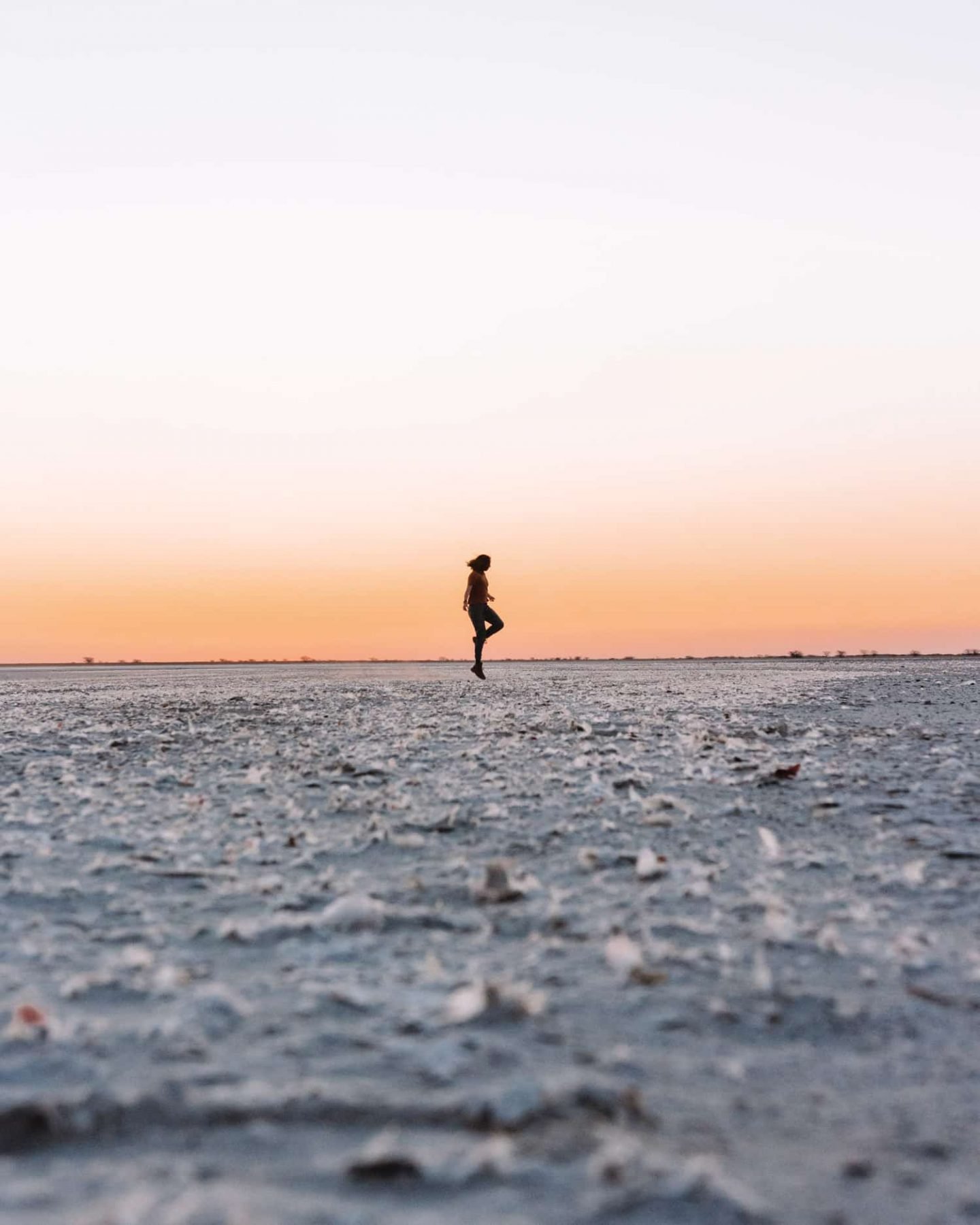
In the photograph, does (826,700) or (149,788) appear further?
(826,700)

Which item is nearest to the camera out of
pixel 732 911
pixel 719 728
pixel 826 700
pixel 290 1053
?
pixel 290 1053

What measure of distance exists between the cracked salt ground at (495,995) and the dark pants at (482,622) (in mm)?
18307

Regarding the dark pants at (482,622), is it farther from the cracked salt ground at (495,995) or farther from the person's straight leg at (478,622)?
the cracked salt ground at (495,995)

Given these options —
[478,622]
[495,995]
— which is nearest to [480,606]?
[478,622]

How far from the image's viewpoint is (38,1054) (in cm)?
350

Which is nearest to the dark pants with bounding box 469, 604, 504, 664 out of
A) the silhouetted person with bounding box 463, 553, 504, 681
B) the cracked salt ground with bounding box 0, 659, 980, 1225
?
the silhouetted person with bounding box 463, 553, 504, 681

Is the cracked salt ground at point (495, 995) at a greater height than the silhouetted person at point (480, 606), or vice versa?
the silhouetted person at point (480, 606)

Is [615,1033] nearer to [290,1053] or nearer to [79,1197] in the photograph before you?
[290,1053]

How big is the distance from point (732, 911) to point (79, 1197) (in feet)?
10.9

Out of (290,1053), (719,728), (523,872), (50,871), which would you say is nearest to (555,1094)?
(290,1053)

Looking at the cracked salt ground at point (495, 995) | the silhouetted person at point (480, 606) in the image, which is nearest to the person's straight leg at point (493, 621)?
the silhouetted person at point (480, 606)

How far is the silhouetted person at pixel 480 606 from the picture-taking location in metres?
27.4

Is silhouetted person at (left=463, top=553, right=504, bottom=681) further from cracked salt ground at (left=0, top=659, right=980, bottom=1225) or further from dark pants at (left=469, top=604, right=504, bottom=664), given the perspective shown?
cracked salt ground at (left=0, top=659, right=980, bottom=1225)

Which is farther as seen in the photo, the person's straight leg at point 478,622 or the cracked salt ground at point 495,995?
the person's straight leg at point 478,622
